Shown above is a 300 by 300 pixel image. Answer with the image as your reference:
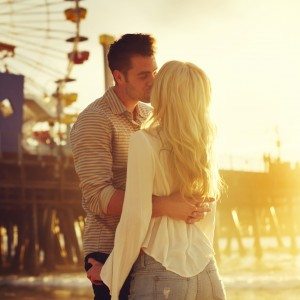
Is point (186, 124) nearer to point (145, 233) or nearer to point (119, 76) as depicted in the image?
point (145, 233)

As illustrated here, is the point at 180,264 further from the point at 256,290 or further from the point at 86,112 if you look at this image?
the point at 256,290

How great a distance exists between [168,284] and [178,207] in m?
0.28

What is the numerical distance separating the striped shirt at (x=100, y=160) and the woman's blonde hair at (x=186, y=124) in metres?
0.32

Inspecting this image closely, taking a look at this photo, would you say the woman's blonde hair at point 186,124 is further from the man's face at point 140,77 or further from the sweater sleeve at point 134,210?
the man's face at point 140,77

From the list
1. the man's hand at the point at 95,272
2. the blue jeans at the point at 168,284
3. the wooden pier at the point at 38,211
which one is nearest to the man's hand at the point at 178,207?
the blue jeans at the point at 168,284

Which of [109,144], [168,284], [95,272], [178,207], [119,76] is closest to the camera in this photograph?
[168,284]

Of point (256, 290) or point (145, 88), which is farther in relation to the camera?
point (256, 290)

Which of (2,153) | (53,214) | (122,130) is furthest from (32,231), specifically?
(122,130)

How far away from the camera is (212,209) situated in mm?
3057

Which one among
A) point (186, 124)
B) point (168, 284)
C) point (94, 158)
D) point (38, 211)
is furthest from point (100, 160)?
point (38, 211)

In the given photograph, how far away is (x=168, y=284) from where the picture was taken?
2715mm

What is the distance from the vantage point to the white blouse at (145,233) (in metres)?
2.76

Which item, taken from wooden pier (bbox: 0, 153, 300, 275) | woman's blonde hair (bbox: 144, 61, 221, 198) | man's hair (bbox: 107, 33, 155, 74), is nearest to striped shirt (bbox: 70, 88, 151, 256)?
man's hair (bbox: 107, 33, 155, 74)

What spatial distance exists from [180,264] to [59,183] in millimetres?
21409
